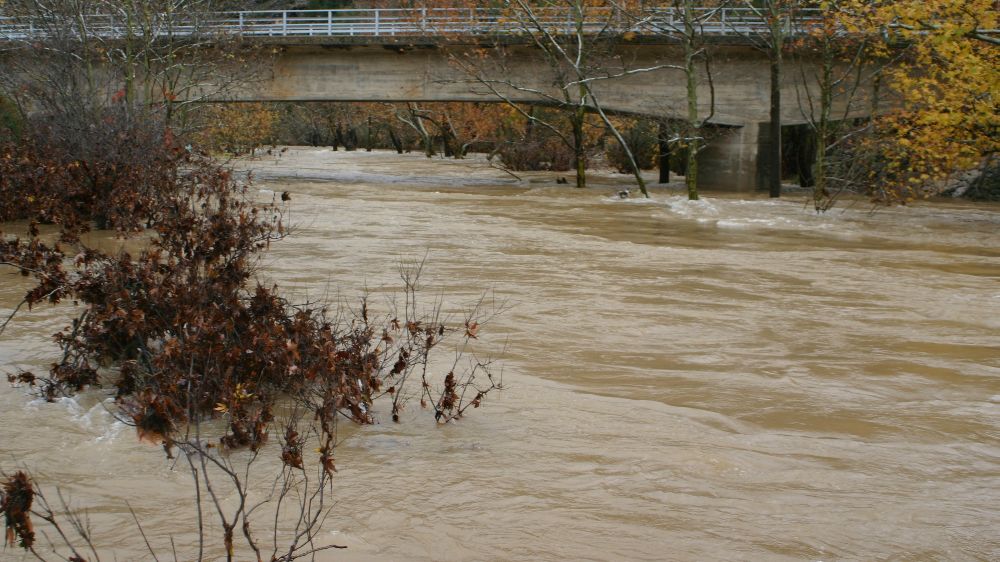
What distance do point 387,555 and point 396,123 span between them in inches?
2091

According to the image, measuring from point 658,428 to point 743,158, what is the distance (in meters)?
23.2

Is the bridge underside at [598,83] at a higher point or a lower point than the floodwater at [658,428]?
higher

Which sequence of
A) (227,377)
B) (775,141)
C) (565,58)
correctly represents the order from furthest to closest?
(775,141) → (565,58) → (227,377)

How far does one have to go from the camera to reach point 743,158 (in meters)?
28.7

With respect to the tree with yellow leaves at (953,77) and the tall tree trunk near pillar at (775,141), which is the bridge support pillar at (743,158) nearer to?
the tall tree trunk near pillar at (775,141)

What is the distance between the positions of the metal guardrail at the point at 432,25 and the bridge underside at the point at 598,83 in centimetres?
61

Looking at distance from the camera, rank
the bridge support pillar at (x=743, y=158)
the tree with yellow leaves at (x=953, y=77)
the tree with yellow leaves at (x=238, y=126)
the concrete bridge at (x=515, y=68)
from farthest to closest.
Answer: the tree with yellow leaves at (x=238, y=126)
the bridge support pillar at (x=743, y=158)
the concrete bridge at (x=515, y=68)
the tree with yellow leaves at (x=953, y=77)

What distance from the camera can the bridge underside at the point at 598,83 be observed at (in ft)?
94.2

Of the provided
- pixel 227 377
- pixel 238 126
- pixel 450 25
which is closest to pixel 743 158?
pixel 450 25

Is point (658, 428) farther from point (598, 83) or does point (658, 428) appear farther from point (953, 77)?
point (598, 83)

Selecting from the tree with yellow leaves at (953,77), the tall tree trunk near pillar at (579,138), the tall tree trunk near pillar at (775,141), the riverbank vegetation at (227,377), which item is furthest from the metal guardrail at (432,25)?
the riverbank vegetation at (227,377)

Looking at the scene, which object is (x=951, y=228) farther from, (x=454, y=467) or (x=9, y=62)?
(x=9, y=62)

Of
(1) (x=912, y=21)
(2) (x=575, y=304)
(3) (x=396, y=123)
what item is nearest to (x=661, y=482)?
(2) (x=575, y=304)

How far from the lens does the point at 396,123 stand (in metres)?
56.7
